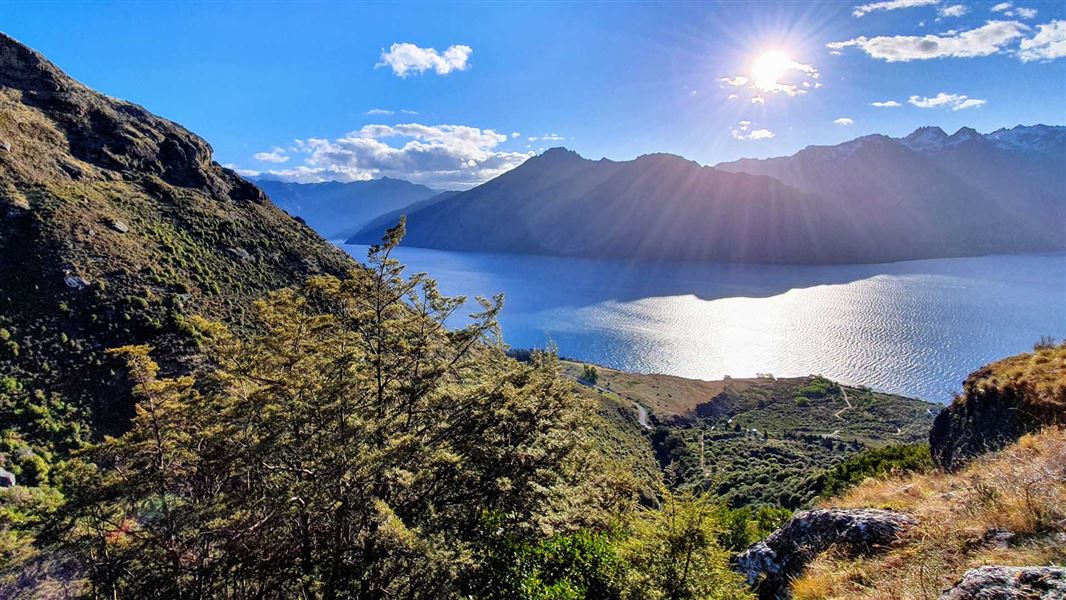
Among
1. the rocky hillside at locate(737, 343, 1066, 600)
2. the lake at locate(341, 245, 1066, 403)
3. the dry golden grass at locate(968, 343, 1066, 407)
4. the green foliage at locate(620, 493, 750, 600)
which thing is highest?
the dry golden grass at locate(968, 343, 1066, 407)

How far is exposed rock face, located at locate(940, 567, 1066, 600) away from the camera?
144 inches

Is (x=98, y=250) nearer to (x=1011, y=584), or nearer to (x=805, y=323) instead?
(x=1011, y=584)

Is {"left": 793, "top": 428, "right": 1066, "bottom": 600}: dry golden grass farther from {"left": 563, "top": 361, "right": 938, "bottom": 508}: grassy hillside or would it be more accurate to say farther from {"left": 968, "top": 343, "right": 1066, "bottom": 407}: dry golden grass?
{"left": 563, "top": 361, "right": 938, "bottom": 508}: grassy hillside

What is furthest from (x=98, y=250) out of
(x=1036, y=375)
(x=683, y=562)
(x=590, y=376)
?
(x=590, y=376)

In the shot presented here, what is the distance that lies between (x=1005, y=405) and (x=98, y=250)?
147ft

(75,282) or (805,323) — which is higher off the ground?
(75,282)

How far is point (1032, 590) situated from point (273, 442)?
10.3 meters

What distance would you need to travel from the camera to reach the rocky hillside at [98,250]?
22625mm

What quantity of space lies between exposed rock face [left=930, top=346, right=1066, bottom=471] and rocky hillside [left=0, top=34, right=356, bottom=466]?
91.6 feet

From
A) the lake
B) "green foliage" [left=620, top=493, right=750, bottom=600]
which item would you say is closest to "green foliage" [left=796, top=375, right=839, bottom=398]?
the lake

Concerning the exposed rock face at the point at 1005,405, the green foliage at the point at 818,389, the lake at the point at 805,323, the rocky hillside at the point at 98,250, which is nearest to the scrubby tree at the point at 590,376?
the lake at the point at 805,323

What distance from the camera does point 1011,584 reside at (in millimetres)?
3863

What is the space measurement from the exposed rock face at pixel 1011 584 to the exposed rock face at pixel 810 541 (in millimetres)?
2820

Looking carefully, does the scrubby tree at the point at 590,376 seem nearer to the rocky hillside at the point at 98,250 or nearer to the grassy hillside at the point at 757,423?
the grassy hillside at the point at 757,423
